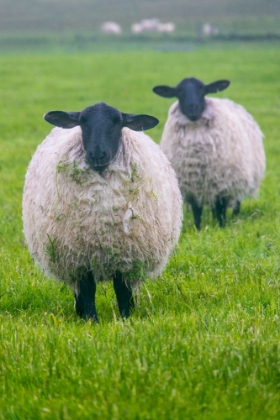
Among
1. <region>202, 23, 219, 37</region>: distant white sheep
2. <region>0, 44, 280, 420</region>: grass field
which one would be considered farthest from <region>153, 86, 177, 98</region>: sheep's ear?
<region>202, 23, 219, 37</region>: distant white sheep

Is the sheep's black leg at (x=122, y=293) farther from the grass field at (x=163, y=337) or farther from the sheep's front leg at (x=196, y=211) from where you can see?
the sheep's front leg at (x=196, y=211)

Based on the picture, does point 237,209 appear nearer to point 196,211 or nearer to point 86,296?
point 196,211

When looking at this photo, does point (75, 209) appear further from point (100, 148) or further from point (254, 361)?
point (254, 361)

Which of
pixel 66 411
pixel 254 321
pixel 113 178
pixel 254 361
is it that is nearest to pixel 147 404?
pixel 66 411

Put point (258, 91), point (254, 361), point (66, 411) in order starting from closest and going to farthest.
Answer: point (66, 411) → point (254, 361) → point (258, 91)

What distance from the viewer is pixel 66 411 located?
3.04 meters

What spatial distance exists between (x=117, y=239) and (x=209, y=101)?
4161 mm

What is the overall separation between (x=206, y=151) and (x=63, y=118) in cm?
320

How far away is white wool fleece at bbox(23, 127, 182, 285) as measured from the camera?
4.67 m

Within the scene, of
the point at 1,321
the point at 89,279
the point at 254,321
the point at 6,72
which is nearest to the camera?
the point at 254,321

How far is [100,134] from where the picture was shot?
474 centimetres

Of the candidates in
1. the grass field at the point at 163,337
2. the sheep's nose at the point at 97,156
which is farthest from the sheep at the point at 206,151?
the sheep's nose at the point at 97,156

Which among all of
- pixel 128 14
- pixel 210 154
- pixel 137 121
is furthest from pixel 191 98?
pixel 128 14

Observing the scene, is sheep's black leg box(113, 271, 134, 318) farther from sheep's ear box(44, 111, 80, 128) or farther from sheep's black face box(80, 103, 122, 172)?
sheep's ear box(44, 111, 80, 128)
